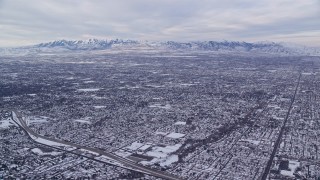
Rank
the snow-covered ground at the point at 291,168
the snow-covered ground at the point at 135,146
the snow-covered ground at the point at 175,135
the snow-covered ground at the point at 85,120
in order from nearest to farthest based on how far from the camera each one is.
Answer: the snow-covered ground at the point at 291,168 < the snow-covered ground at the point at 135,146 < the snow-covered ground at the point at 175,135 < the snow-covered ground at the point at 85,120

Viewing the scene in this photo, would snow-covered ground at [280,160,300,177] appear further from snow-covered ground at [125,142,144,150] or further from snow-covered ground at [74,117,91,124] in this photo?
snow-covered ground at [74,117,91,124]

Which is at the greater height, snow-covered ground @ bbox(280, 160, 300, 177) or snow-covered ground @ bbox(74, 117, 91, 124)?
snow-covered ground @ bbox(74, 117, 91, 124)

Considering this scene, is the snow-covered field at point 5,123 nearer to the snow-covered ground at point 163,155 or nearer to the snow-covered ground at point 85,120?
the snow-covered ground at point 85,120

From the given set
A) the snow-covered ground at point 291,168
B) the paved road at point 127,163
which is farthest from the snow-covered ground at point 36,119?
the snow-covered ground at point 291,168

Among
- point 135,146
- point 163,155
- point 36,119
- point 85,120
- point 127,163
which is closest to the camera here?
point 127,163

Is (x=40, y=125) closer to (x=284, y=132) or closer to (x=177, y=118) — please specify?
(x=177, y=118)

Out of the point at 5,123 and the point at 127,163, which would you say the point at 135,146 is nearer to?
the point at 127,163

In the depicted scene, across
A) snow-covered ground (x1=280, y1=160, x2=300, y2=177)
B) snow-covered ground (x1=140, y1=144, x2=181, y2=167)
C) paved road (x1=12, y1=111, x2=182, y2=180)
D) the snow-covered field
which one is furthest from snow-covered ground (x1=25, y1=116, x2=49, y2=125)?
snow-covered ground (x1=280, y1=160, x2=300, y2=177)

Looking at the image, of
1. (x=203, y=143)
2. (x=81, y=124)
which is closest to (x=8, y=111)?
(x=81, y=124)

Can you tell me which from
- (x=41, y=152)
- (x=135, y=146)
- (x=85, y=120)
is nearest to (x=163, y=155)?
(x=135, y=146)

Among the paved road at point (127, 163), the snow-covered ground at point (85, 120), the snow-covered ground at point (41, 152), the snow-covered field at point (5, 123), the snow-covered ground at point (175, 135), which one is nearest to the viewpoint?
the paved road at point (127, 163)

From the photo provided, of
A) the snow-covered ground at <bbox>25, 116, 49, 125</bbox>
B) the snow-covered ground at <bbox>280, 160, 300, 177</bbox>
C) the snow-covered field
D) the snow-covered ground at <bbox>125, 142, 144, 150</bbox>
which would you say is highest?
the snow-covered ground at <bbox>25, 116, 49, 125</bbox>
